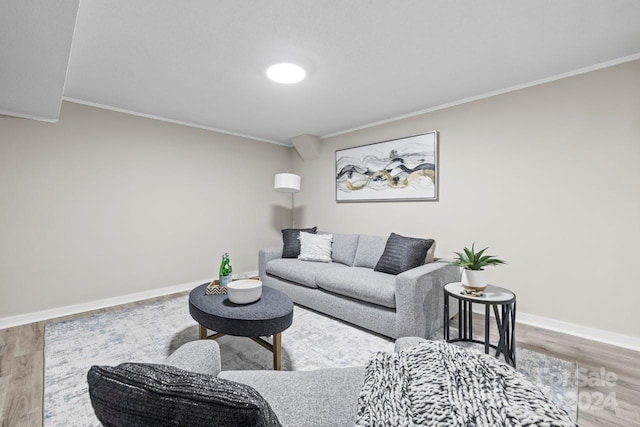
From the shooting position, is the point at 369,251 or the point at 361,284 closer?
the point at 361,284

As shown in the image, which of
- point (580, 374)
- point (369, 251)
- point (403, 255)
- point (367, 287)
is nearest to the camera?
point (580, 374)

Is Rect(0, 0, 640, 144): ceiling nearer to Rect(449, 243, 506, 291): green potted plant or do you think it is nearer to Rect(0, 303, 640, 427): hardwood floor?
Rect(449, 243, 506, 291): green potted plant

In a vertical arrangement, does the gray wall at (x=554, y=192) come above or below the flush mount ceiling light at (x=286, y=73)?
below

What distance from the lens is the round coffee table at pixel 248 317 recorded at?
5.92 ft

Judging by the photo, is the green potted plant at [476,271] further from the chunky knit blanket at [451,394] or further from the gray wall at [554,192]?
the chunky knit blanket at [451,394]

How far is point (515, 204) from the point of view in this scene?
2.87 m

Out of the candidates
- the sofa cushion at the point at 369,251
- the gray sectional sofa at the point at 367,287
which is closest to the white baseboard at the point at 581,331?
the gray sectional sofa at the point at 367,287

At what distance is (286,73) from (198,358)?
2.24 meters

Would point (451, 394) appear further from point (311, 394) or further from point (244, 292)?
point (244, 292)

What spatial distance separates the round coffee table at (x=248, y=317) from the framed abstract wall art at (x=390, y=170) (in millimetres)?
2284

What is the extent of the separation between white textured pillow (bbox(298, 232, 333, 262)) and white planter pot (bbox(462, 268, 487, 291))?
6.16 feet

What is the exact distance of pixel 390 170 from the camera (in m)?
3.86

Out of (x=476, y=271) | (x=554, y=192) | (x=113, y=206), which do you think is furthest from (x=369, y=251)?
(x=113, y=206)

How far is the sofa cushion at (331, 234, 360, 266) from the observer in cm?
360
